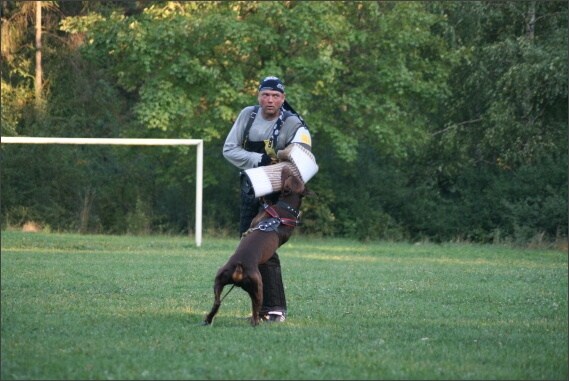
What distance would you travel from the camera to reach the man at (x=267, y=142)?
25.1 ft

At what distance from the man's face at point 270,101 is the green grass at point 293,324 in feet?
6.11

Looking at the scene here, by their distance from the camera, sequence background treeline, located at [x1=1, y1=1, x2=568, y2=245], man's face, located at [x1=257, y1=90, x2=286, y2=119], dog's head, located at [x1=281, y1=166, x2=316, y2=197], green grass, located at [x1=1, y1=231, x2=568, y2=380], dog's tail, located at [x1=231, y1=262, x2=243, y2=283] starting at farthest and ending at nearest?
background treeline, located at [x1=1, y1=1, x2=568, y2=245] < man's face, located at [x1=257, y1=90, x2=286, y2=119] < dog's head, located at [x1=281, y1=166, x2=316, y2=197] < dog's tail, located at [x1=231, y1=262, x2=243, y2=283] < green grass, located at [x1=1, y1=231, x2=568, y2=380]

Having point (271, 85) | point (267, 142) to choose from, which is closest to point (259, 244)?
point (267, 142)

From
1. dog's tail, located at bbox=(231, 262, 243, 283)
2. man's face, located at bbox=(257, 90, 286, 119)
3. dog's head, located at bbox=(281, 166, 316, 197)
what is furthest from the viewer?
man's face, located at bbox=(257, 90, 286, 119)

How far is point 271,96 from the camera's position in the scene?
7629 mm

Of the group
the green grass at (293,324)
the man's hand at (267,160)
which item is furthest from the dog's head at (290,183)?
the green grass at (293,324)

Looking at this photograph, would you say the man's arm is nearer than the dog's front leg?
No

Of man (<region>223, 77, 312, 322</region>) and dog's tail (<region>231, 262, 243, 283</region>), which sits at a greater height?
man (<region>223, 77, 312, 322</region>)

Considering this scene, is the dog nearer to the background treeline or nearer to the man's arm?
the man's arm

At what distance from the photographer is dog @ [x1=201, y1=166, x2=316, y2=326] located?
6.92 meters

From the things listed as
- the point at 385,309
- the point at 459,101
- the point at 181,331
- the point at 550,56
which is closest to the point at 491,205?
the point at 459,101

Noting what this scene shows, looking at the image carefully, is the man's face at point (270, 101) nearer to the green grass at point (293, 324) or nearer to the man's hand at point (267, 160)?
the man's hand at point (267, 160)

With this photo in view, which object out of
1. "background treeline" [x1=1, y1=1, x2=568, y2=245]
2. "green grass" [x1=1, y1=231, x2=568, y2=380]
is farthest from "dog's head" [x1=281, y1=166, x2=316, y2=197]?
"background treeline" [x1=1, y1=1, x2=568, y2=245]

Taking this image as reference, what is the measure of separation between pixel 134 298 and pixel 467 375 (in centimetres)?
447
